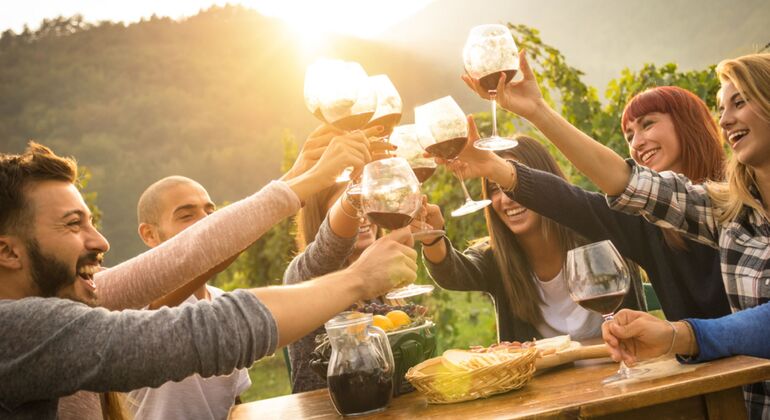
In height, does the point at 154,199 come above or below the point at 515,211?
above

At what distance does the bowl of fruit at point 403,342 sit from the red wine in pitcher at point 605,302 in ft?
1.39

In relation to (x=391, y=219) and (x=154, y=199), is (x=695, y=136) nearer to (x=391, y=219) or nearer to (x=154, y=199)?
(x=391, y=219)

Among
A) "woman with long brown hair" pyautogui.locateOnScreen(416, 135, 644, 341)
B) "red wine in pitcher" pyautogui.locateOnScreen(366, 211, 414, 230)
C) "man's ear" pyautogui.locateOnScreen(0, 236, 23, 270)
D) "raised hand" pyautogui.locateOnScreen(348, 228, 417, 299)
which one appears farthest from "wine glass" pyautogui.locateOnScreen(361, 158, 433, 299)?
"woman with long brown hair" pyautogui.locateOnScreen(416, 135, 644, 341)

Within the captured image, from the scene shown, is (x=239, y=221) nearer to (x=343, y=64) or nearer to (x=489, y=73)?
(x=343, y=64)

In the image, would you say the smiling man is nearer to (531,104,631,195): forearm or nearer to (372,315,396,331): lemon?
(372,315,396,331): lemon

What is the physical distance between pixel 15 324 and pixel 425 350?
0.98 meters

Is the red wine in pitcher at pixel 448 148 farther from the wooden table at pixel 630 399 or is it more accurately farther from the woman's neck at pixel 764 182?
the woman's neck at pixel 764 182

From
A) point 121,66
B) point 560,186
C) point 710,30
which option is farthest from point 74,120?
point 560,186

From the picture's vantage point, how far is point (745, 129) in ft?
6.48

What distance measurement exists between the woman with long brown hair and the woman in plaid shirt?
2.19 ft

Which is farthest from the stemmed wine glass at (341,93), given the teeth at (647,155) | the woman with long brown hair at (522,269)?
the teeth at (647,155)

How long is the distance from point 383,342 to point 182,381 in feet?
4.10

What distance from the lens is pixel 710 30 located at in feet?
21.4

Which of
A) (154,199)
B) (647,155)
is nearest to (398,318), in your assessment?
(647,155)
